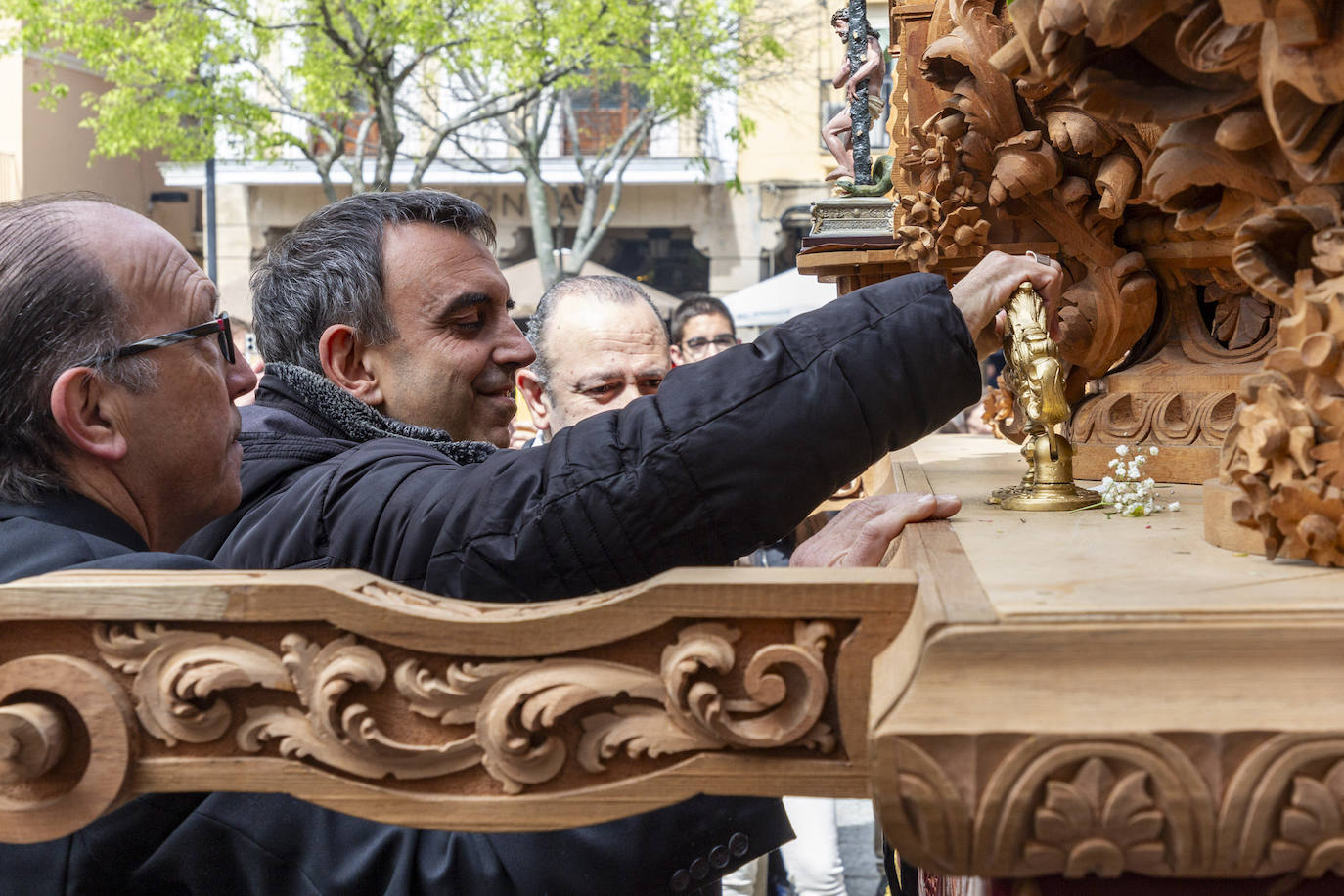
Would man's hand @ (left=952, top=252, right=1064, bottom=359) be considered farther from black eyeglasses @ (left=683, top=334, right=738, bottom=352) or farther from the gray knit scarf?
black eyeglasses @ (left=683, top=334, right=738, bottom=352)

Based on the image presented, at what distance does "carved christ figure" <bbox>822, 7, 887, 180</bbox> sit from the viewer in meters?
4.12

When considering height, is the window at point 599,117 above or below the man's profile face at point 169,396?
above

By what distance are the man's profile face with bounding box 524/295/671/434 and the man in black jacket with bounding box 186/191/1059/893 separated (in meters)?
1.03

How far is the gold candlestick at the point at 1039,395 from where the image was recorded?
154 centimetres

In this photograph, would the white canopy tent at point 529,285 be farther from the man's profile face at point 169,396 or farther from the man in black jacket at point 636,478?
the man's profile face at point 169,396

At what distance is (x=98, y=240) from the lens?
1447mm

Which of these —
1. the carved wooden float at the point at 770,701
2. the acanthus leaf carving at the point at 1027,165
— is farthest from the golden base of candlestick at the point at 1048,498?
the acanthus leaf carving at the point at 1027,165

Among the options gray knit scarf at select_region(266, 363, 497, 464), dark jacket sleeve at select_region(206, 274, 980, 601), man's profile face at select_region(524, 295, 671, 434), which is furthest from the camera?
man's profile face at select_region(524, 295, 671, 434)

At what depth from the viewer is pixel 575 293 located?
122 inches

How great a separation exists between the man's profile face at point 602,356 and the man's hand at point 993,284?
1430 millimetres

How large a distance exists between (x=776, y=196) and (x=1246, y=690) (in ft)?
57.8

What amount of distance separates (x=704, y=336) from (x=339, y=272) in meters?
3.38

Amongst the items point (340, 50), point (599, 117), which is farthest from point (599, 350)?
point (599, 117)

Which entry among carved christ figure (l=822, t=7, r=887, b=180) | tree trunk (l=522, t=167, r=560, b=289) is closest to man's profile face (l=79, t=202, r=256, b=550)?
carved christ figure (l=822, t=7, r=887, b=180)
